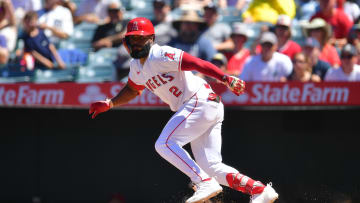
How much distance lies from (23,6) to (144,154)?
11.6ft

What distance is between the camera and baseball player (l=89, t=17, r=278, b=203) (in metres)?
5.55

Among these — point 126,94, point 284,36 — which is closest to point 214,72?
point 126,94

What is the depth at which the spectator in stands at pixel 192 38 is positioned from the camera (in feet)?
28.3

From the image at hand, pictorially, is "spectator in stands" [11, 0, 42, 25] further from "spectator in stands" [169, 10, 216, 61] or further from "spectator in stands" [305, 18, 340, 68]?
"spectator in stands" [305, 18, 340, 68]

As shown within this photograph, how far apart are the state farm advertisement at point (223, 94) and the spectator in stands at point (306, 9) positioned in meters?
1.86

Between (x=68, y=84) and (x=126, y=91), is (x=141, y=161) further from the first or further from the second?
(x=126, y=91)

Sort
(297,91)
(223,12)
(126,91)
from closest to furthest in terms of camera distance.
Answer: (126,91), (297,91), (223,12)

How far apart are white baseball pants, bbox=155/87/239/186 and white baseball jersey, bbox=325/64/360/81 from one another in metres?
2.47

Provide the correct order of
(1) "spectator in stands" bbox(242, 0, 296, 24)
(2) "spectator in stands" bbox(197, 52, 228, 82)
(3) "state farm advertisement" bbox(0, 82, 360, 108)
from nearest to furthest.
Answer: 1. (3) "state farm advertisement" bbox(0, 82, 360, 108)
2. (2) "spectator in stands" bbox(197, 52, 228, 82)
3. (1) "spectator in stands" bbox(242, 0, 296, 24)

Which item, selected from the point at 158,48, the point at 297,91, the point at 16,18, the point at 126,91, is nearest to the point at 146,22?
the point at 158,48

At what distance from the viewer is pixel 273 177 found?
821cm

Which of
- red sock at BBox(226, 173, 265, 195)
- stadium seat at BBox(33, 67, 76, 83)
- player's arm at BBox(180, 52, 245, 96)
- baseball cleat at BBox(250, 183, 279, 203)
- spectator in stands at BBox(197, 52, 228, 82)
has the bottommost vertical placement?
baseball cleat at BBox(250, 183, 279, 203)

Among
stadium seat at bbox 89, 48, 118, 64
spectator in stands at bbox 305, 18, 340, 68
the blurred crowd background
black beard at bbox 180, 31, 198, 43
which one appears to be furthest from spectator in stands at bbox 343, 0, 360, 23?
stadium seat at bbox 89, 48, 118, 64

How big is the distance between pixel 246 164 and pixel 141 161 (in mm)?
1444
